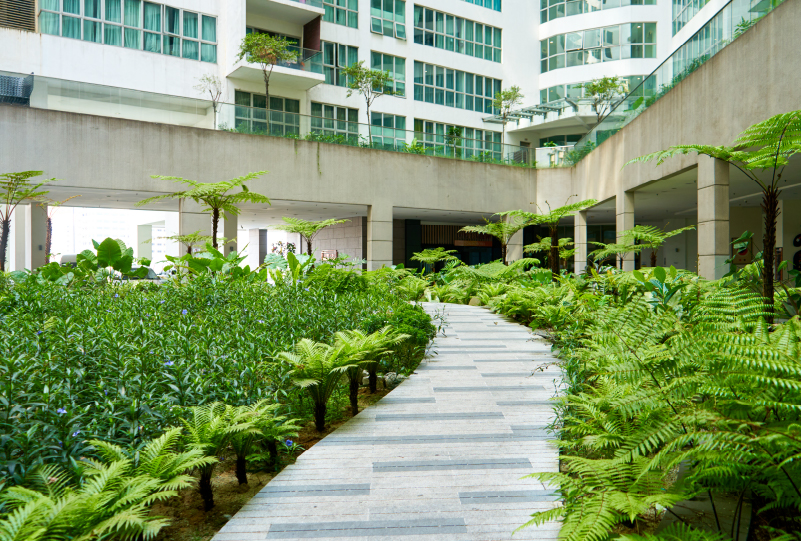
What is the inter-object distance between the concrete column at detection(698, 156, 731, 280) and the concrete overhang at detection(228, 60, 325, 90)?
14.9m

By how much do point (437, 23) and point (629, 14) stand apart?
9.57 m

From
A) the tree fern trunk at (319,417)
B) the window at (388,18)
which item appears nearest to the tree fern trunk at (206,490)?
the tree fern trunk at (319,417)

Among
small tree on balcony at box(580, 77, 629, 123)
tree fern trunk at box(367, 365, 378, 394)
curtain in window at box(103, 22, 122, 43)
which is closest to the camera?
tree fern trunk at box(367, 365, 378, 394)

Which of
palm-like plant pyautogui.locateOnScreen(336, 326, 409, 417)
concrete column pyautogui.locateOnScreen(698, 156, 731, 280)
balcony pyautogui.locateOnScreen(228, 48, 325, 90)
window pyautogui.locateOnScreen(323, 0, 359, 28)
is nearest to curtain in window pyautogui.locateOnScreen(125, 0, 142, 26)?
balcony pyautogui.locateOnScreen(228, 48, 325, 90)

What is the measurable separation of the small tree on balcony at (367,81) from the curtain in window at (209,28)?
511 cm

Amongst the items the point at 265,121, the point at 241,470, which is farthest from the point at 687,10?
the point at 241,470

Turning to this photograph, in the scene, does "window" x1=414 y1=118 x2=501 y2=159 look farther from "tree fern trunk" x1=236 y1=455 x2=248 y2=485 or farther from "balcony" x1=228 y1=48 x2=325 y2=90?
"tree fern trunk" x1=236 y1=455 x2=248 y2=485

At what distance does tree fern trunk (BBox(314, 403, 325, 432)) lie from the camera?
4093 millimetres

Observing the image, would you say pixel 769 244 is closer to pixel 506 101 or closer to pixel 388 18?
pixel 388 18

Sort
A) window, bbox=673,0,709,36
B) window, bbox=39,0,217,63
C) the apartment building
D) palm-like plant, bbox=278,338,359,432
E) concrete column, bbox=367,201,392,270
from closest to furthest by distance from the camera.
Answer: palm-like plant, bbox=278,338,359,432, window, bbox=673,0,709,36, the apartment building, window, bbox=39,0,217,63, concrete column, bbox=367,201,392,270

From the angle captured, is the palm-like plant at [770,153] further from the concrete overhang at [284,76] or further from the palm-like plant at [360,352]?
the concrete overhang at [284,76]

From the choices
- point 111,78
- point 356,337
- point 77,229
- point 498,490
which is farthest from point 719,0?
point 77,229

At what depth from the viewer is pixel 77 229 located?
3048 centimetres

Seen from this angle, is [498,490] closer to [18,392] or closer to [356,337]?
[356,337]
